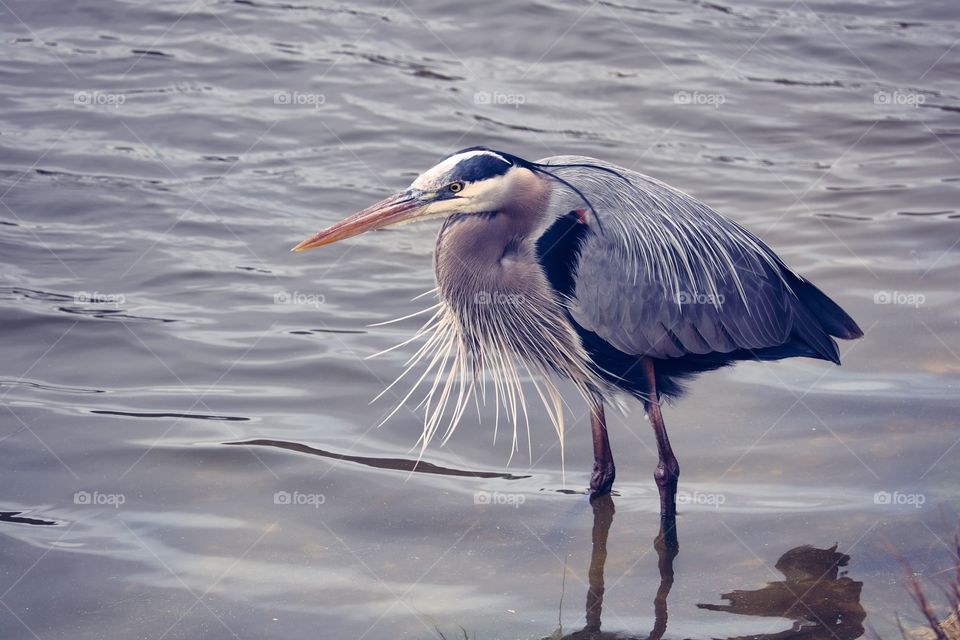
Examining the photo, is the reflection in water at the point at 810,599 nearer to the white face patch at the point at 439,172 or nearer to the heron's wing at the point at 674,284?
the heron's wing at the point at 674,284

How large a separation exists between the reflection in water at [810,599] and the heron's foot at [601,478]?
3.38 feet

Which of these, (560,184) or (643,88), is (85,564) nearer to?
(560,184)

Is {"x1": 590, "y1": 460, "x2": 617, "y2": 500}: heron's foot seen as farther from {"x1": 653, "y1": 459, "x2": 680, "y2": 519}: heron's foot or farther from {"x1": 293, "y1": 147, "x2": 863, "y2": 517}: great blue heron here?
{"x1": 653, "y1": 459, "x2": 680, "y2": 519}: heron's foot

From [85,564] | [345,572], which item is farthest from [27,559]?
[345,572]

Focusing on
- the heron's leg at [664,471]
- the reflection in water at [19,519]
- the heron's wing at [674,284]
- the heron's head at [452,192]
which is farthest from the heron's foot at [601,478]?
the reflection in water at [19,519]

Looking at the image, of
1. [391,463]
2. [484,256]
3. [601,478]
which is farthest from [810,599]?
[391,463]

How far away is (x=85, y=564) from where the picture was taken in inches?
219

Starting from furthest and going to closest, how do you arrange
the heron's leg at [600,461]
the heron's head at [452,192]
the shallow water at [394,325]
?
the heron's leg at [600,461], the heron's head at [452,192], the shallow water at [394,325]

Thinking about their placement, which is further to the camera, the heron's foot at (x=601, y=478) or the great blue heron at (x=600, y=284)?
the heron's foot at (x=601, y=478)

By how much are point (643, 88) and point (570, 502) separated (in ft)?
25.7

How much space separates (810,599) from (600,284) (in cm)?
183

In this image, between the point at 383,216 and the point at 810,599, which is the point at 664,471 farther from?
the point at 383,216

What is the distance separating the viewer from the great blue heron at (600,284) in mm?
5820

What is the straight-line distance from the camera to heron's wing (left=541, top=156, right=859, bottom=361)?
6035mm
